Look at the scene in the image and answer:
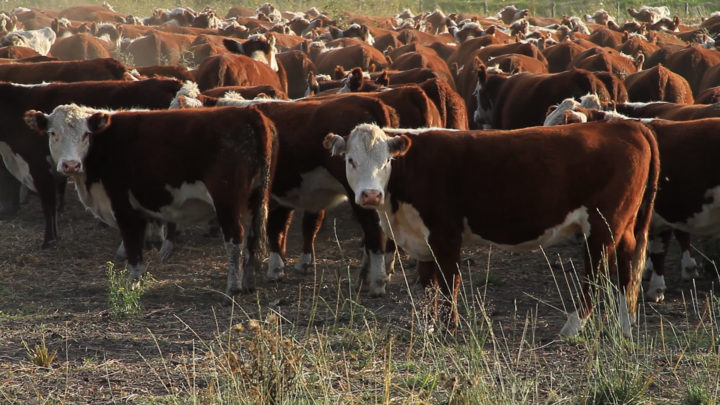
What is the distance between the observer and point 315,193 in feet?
30.4

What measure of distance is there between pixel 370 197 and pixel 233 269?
89.4 inches

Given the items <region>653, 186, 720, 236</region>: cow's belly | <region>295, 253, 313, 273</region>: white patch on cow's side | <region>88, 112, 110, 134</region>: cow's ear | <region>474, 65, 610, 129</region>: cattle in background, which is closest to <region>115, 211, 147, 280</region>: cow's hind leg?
<region>88, 112, 110, 134</region>: cow's ear

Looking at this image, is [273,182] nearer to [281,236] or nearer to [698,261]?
[281,236]

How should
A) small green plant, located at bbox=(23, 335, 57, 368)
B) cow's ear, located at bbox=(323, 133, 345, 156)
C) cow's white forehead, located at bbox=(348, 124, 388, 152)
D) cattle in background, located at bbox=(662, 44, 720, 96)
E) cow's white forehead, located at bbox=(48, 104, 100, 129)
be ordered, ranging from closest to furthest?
small green plant, located at bbox=(23, 335, 57, 368)
cow's white forehead, located at bbox=(348, 124, 388, 152)
cow's ear, located at bbox=(323, 133, 345, 156)
cow's white forehead, located at bbox=(48, 104, 100, 129)
cattle in background, located at bbox=(662, 44, 720, 96)

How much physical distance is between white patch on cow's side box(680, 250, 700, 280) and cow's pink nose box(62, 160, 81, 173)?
17.9ft

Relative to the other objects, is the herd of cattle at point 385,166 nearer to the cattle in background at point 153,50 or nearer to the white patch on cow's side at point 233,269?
the white patch on cow's side at point 233,269

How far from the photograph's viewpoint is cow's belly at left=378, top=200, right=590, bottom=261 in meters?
6.95

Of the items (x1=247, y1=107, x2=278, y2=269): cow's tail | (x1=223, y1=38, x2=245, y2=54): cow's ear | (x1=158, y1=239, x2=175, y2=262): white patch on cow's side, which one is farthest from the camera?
(x1=223, y1=38, x2=245, y2=54): cow's ear

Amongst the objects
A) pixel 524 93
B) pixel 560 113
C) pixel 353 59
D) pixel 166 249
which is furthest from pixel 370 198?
pixel 353 59

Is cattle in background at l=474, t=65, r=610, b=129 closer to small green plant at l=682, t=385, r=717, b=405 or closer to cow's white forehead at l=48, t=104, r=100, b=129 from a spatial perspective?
cow's white forehead at l=48, t=104, r=100, b=129

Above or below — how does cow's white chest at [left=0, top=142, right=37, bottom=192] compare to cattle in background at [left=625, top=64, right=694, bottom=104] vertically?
above

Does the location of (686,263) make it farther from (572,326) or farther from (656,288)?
(572,326)

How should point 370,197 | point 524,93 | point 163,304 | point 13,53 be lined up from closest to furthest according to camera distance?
point 370,197 < point 163,304 < point 524,93 < point 13,53

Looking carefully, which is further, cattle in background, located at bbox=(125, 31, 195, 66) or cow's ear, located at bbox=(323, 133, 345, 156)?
cattle in background, located at bbox=(125, 31, 195, 66)
